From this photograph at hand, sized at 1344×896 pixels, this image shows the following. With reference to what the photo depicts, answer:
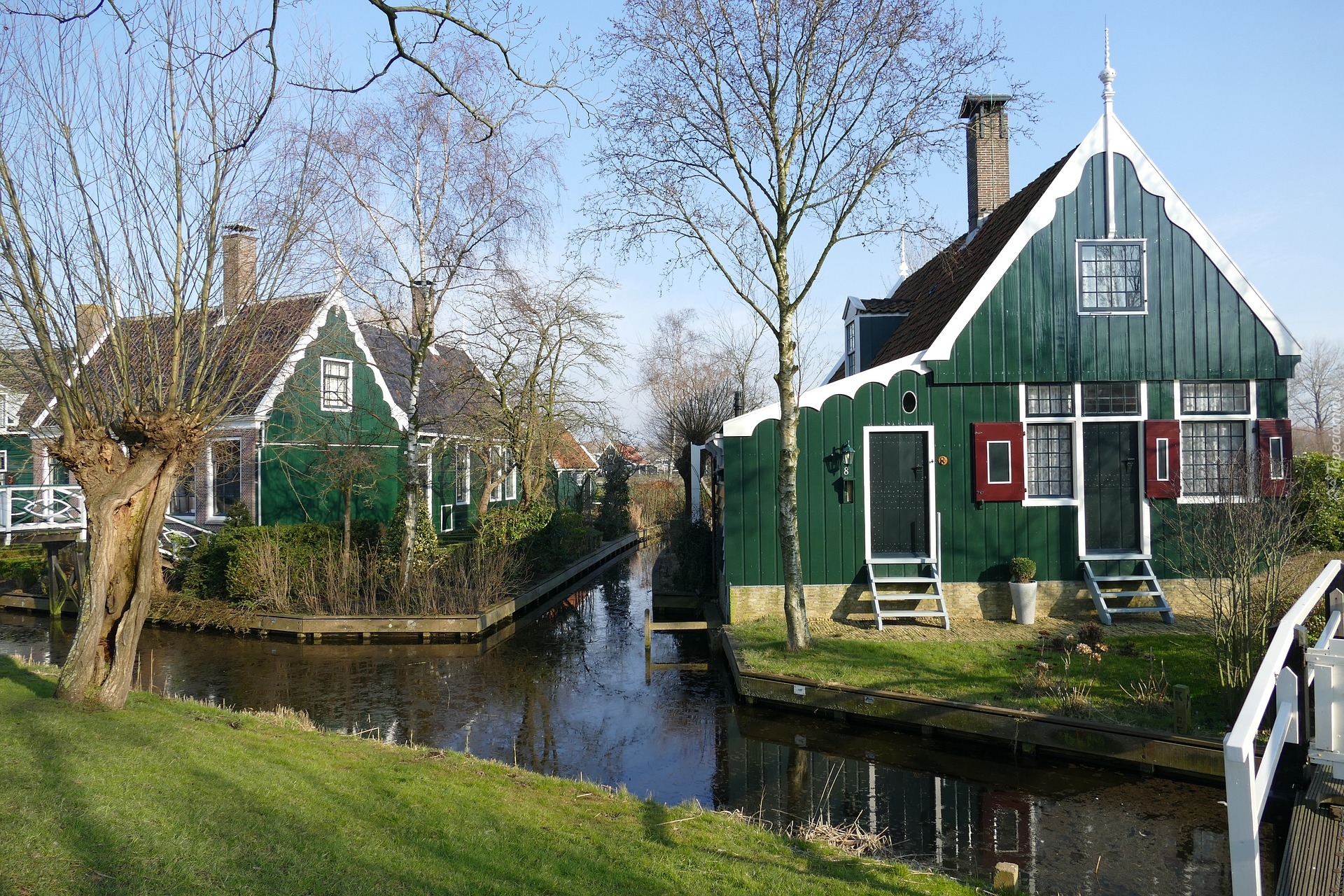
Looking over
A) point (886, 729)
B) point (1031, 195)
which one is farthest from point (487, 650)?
point (1031, 195)

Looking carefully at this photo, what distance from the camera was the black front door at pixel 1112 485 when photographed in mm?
12812

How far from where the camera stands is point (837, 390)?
1273 cm

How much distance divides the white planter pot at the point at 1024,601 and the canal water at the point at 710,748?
401 cm

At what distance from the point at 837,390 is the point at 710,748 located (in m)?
5.74

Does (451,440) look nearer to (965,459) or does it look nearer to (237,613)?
(237,613)

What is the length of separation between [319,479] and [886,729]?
1409cm

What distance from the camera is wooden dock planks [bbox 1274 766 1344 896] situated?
14.4ft

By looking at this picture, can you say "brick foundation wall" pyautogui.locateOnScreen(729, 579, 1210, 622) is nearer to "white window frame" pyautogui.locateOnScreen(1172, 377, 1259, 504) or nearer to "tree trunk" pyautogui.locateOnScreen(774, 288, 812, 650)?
"white window frame" pyautogui.locateOnScreen(1172, 377, 1259, 504)

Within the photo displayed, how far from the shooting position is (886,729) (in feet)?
30.6

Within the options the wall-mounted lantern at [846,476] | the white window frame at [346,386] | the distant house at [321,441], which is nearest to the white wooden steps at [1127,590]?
the wall-mounted lantern at [846,476]

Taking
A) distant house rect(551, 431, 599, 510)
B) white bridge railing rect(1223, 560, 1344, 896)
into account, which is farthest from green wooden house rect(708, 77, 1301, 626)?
distant house rect(551, 431, 599, 510)

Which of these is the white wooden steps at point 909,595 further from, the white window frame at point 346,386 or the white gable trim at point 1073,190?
the white window frame at point 346,386

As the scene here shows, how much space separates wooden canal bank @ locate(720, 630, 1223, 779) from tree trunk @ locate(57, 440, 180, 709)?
609 cm

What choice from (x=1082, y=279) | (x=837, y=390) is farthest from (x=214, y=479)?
(x=1082, y=279)
